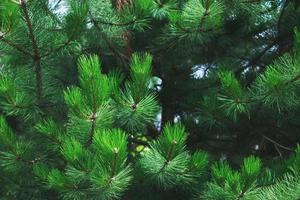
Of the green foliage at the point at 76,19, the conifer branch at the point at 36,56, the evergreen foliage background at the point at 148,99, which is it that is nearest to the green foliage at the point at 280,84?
the evergreen foliage background at the point at 148,99

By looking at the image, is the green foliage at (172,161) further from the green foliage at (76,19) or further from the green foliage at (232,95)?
the green foliage at (76,19)

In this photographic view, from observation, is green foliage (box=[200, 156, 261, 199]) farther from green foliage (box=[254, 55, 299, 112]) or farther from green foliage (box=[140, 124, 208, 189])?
green foliage (box=[254, 55, 299, 112])

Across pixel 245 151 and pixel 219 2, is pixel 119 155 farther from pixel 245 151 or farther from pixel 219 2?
pixel 245 151

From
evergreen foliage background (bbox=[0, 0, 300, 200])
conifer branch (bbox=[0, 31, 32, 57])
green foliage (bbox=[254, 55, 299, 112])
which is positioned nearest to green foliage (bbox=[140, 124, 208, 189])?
evergreen foliage background (bbox=[0, 0, 300, 200])

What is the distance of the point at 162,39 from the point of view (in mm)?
2926

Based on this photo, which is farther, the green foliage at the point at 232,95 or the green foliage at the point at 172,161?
the green foliage at the point at 232,95

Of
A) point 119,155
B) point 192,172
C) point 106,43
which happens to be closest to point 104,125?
point 119,155

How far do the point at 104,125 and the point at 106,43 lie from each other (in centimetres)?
67

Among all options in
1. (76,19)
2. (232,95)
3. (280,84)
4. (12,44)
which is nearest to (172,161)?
(232,95)

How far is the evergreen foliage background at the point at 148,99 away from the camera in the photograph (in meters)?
2.28

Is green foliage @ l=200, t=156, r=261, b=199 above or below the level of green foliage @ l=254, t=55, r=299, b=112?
below

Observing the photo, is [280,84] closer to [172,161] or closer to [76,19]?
[172,161]

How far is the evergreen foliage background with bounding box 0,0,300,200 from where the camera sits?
2.28m

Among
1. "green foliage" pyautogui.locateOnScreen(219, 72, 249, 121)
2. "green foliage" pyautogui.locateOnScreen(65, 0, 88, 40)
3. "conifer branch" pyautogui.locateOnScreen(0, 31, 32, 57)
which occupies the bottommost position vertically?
"green foliage" pyautogui.locateOnScreen(219, 72, 249, 121)
